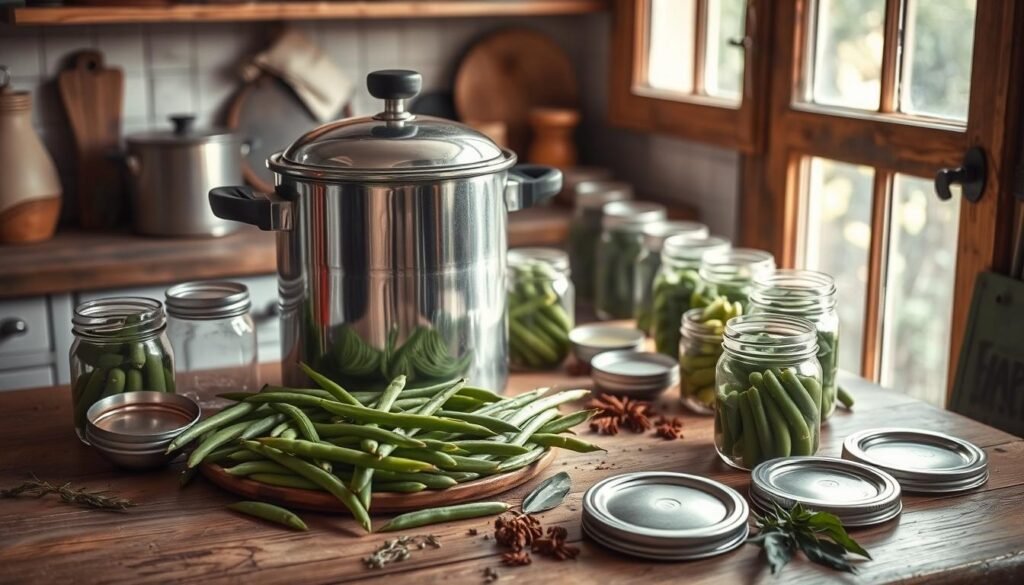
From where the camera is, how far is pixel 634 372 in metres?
1.91

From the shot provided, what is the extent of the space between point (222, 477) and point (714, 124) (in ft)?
5.57

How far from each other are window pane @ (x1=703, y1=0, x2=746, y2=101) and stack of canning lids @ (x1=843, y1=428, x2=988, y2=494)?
4.27 ft

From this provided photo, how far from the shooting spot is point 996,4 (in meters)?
1.98

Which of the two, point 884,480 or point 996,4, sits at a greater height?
point 996,4

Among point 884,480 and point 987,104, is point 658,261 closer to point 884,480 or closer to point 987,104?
point 987,104

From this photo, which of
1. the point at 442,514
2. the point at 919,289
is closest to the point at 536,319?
the point at 442,514

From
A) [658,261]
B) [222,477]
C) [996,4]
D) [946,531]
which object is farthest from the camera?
[658,261]

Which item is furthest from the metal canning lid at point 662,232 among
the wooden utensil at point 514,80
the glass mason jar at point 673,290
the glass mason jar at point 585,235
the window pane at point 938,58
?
the wooden utensil at point 514,80

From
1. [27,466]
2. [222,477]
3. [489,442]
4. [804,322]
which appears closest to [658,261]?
[804,322]

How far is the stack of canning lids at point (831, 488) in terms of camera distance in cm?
139

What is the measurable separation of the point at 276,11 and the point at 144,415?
158 centimetres

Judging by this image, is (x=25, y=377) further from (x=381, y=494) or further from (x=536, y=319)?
(x=381, y=494)

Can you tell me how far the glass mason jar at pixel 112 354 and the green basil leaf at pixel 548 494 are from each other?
566mm

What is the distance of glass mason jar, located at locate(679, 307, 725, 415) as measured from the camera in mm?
1755
